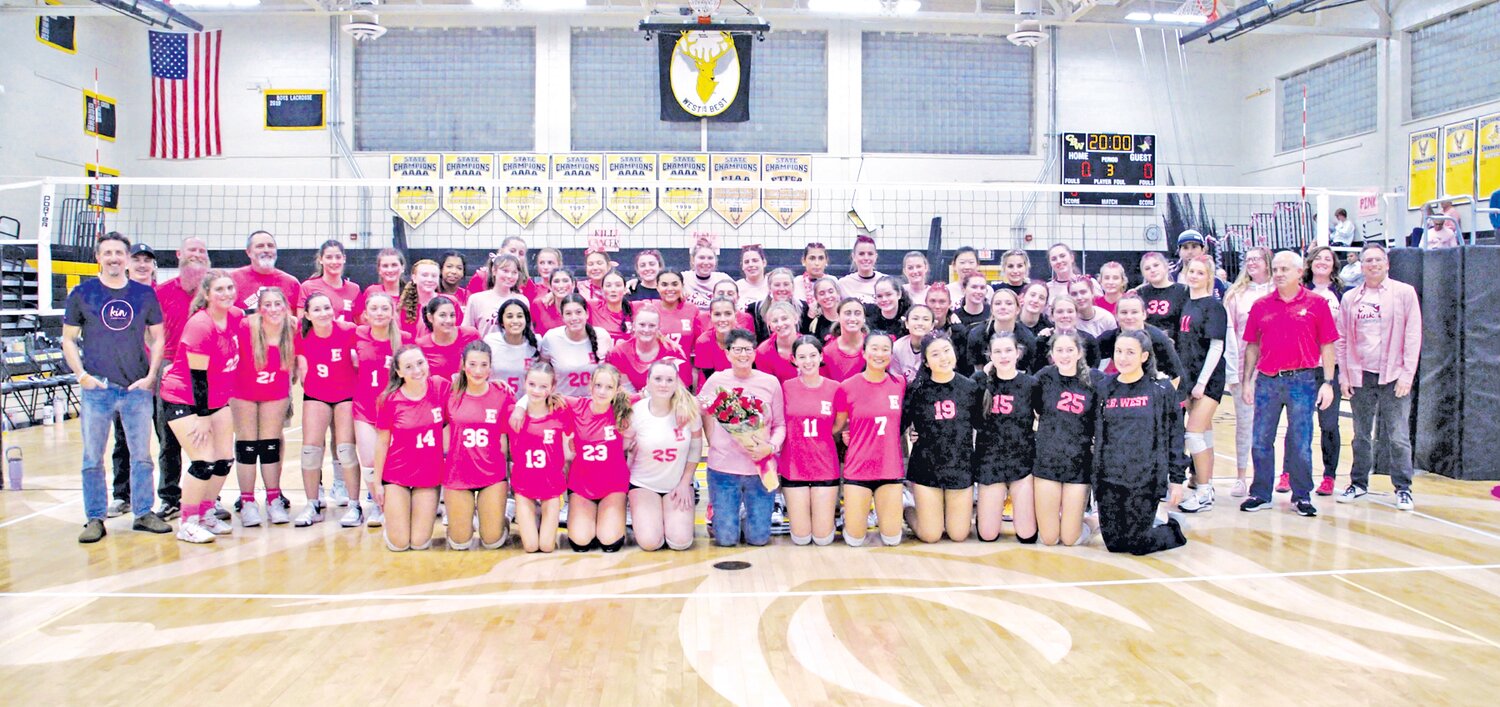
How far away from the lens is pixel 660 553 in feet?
17.0

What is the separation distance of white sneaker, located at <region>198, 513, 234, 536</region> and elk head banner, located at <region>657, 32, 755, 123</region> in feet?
39.4

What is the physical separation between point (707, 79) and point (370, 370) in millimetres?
11837

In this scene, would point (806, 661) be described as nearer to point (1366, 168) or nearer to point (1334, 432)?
point (1334, 432)

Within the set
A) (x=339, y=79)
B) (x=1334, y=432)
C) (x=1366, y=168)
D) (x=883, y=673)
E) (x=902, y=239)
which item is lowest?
(x=883, y=673)

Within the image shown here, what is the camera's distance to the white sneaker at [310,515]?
228 inches

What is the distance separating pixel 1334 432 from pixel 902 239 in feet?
33.9

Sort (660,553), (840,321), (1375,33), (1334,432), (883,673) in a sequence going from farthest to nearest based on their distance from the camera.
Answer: (1375,33) → (1334,432) → (840,321) → (660,553) → (883,673)

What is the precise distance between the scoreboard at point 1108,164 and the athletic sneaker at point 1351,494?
37.2 ft

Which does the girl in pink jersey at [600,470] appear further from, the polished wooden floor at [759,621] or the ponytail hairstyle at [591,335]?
the ponytail hairstyle at [591,335]

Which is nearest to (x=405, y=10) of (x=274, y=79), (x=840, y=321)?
(x=274, y=79)

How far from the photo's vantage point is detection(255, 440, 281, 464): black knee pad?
224 inches

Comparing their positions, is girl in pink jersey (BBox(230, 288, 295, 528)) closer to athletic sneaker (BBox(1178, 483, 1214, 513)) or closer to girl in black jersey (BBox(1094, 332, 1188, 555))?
girl in black jersey (BBox(1094, 332, 1188, 555))

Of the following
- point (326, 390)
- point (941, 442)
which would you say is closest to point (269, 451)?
point (326, 390)

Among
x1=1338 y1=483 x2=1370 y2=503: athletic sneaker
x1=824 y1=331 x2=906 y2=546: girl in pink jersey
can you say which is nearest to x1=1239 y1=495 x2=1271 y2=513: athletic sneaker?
x1=1338 y1=483 x2=1370 y2=503: athletic sneaker
